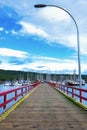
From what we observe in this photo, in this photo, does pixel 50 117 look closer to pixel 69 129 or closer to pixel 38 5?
pixel 69 129

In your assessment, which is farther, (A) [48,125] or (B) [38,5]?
(B) [38,5]

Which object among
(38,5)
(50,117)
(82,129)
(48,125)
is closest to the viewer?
(82,129)

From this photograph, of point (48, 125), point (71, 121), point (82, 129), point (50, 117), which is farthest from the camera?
point (50, 117)

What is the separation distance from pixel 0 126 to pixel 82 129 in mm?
2885

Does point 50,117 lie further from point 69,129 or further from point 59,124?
point 69,129

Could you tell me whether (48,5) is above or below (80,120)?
above

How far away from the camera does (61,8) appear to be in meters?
26.7

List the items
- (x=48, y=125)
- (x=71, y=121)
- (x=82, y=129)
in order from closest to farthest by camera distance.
Answer: 1. (x=82, y=129)
2. (x=48, y=125)
3. (x=71, y=121)

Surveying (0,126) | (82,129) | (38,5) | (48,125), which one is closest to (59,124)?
(48,125)

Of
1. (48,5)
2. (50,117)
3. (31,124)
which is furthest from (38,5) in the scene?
(31,124)

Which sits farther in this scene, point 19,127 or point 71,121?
point 71,121

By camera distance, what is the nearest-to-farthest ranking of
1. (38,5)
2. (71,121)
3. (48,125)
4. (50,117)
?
(48,125) → (71,121) → (50,117) → (38,5)

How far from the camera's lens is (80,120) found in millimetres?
12938

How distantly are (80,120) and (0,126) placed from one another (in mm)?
3382
